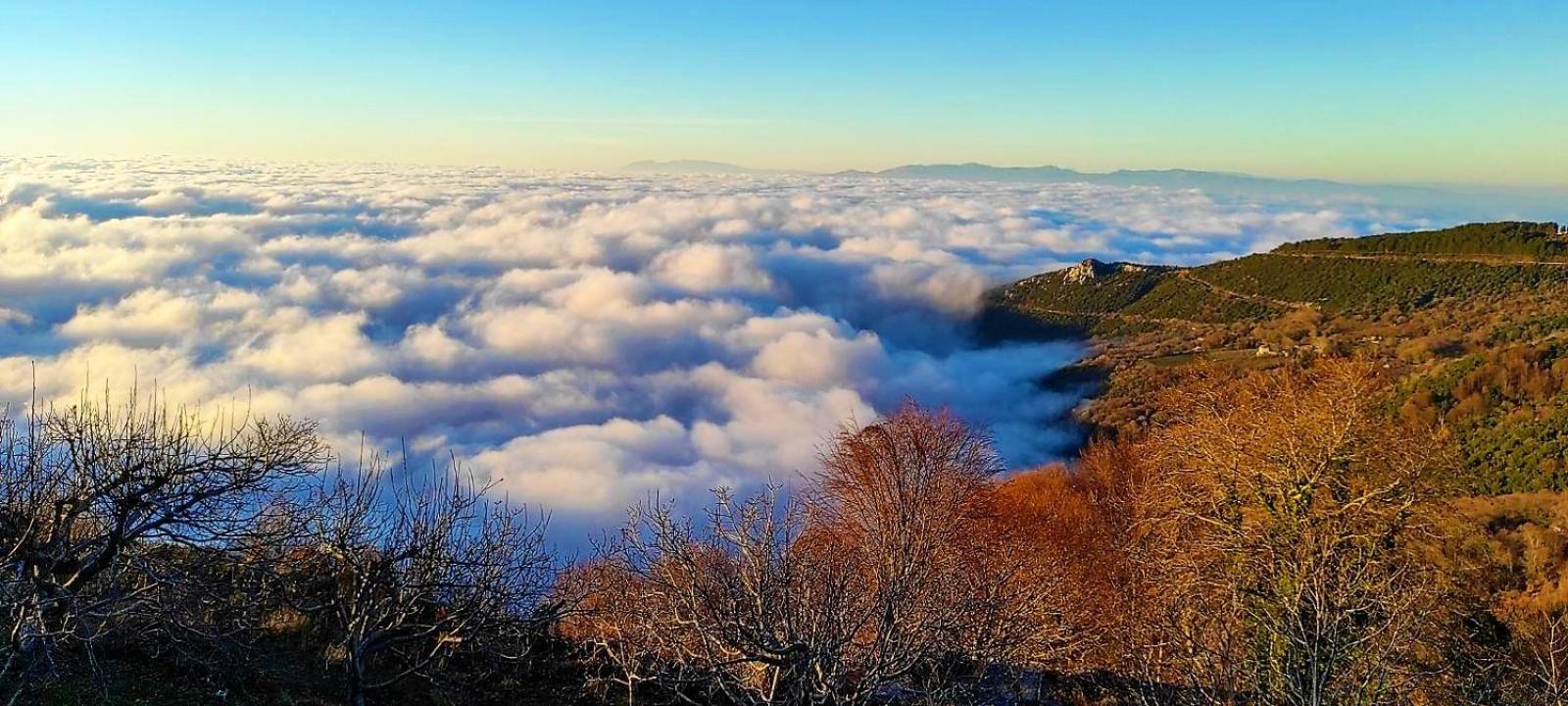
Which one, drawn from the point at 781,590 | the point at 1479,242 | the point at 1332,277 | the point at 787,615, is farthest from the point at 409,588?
the point at 1332,277

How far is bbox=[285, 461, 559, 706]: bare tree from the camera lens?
1258 centimetres

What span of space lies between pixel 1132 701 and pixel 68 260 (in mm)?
214915

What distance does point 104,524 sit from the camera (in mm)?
Result: 13438

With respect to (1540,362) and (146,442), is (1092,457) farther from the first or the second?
(146,442)

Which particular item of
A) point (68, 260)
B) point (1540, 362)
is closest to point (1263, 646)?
point (1540, 362)

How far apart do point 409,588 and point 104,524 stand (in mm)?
5410

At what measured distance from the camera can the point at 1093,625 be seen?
61.4 feet

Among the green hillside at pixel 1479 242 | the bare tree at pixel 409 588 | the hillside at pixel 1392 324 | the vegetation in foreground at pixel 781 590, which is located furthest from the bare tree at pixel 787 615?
the green hillside at pixel 1479 242

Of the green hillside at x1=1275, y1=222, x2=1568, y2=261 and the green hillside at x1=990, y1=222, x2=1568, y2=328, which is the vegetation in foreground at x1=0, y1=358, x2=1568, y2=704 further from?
the green hillside at x1=1275, y1=222, x2=1568, y2=261

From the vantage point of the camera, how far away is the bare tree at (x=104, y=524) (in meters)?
10.7

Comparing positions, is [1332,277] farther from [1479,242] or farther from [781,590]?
[781,590]

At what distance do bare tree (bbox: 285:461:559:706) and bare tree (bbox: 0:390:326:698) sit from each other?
1.27m

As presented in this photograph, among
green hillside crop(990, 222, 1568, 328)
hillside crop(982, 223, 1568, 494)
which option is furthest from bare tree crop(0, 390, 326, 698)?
green hillside crop(990, 222, 1568, 328)

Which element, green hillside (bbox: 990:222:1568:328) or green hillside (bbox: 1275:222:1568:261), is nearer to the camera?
green hillside (bbox: 1275:222:1568:261)
